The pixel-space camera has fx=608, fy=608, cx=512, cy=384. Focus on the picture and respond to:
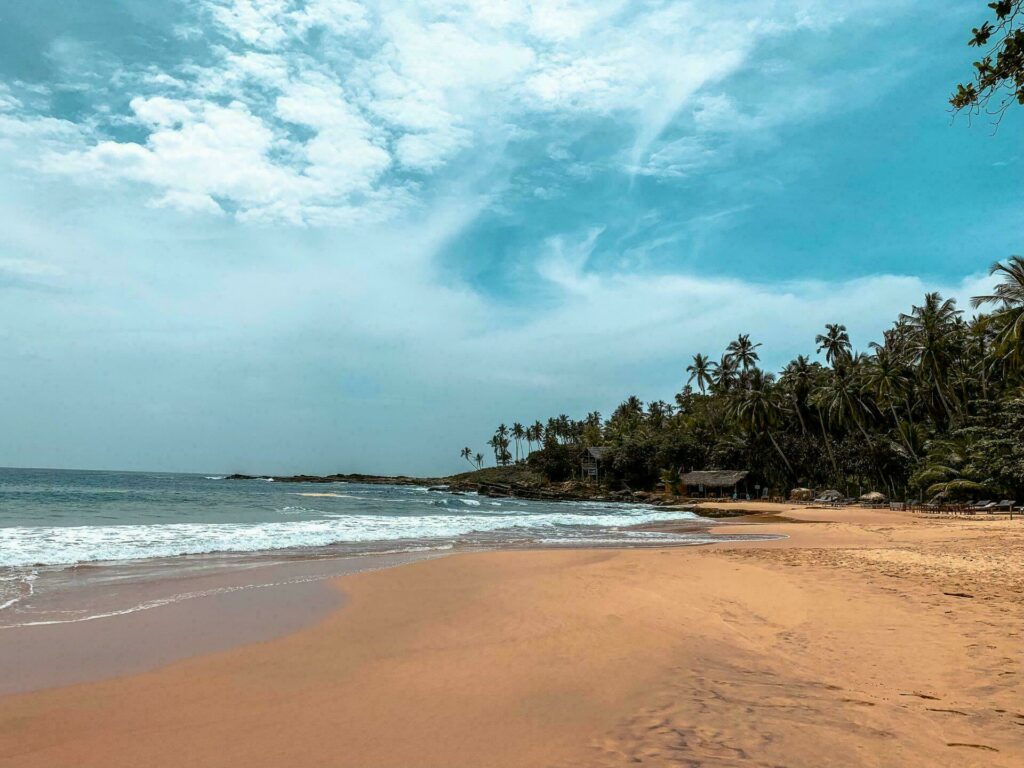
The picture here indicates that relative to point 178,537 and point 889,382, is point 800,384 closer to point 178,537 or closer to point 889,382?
point 889,382

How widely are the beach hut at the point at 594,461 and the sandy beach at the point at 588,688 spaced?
69.7m

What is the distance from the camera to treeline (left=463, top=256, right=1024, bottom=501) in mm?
36281

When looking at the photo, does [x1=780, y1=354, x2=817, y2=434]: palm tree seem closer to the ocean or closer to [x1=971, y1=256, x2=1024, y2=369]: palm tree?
[x1=971, y1=256, x2=1024, y2=369]: palm tree

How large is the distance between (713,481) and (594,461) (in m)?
21.0

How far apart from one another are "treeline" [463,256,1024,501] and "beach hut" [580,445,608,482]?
3.75ft

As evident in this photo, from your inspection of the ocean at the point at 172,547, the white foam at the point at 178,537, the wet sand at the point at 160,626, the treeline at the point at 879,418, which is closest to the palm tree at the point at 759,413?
the treeline at the point at 879,418

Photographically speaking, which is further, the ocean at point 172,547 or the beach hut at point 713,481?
the beach hut at point 713,481

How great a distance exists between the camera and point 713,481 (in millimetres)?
62906

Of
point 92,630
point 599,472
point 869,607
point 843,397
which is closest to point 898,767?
point 869,607

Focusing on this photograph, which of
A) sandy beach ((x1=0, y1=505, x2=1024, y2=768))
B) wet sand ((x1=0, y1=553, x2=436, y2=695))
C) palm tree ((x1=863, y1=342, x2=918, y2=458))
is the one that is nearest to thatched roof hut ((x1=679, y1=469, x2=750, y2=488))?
palm tree ((x1=863, y1=342, x2=918, y2=458))

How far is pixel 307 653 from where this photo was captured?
270 inches

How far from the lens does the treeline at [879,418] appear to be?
36.3 meters

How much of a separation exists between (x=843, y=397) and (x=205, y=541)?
54.1m

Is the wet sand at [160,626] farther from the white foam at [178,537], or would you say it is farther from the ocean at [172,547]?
the white foam at [178,537]
